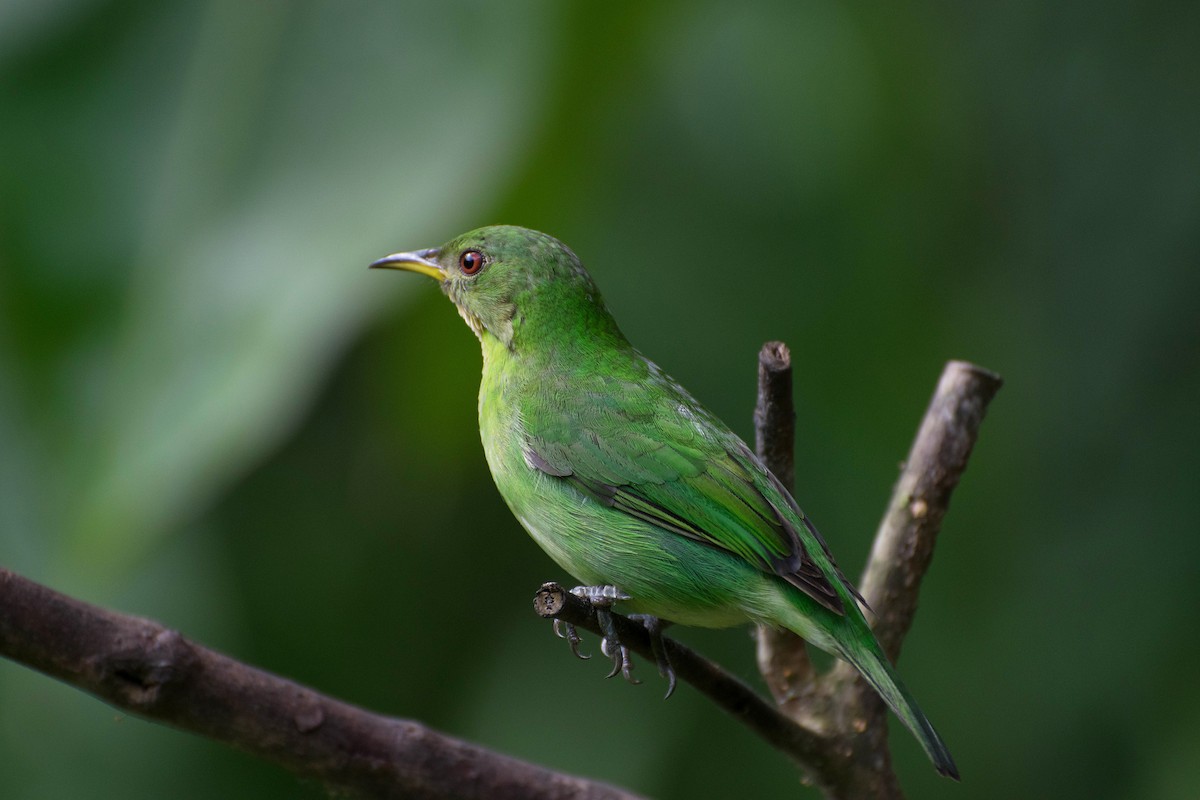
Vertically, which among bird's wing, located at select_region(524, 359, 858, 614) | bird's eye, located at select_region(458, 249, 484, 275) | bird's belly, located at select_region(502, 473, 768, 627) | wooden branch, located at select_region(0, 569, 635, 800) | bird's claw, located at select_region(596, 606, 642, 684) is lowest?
wooden branch, located at select_region(0, 569, 635, 800)

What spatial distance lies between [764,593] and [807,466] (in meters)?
2.07

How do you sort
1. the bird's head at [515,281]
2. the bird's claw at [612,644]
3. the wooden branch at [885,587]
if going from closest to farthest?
1. the bird's claw at [612,644]
2. the wooden branch at [885,587]
3. the bird's head at [515,281]

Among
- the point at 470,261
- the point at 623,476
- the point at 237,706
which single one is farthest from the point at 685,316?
the point at 237,706

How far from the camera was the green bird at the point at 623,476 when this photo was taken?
8.63 ft

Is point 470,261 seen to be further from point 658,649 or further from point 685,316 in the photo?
point 685,316

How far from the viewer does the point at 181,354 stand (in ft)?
8.51

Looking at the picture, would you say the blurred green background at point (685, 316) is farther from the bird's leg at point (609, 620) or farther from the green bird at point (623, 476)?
the bird's leg at point (609, 620)

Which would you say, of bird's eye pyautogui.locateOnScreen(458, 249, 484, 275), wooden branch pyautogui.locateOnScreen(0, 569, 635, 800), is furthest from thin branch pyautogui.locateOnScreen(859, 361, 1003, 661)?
bird's eye pyautogui.locateOnScreen(458, 249, 484, 275)

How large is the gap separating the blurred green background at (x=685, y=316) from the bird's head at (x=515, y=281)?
117 millimetres

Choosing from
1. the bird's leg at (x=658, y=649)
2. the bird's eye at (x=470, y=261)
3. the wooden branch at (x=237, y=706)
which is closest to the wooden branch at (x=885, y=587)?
the bird's leg at (x=658, y=649)

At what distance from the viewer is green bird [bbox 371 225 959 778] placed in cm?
263

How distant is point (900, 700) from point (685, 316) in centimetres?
255

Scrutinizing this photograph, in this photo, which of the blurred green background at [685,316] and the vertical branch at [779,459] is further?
the blurred green background at [685,316]

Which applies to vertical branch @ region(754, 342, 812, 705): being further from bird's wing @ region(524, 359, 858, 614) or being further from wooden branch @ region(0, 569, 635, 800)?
wooden branch @ region(0, 569, 635, 800)
